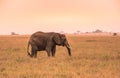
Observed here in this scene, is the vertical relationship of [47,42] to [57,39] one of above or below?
below

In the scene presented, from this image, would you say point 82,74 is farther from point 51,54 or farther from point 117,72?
point 51,54

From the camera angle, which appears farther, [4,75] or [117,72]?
[117,72]

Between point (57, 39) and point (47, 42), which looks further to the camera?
point (47, 42)

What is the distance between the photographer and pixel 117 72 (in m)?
16.1

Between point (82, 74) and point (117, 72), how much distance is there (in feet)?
6.04

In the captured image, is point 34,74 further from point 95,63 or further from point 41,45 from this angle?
point 41,45

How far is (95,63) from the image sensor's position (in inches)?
776

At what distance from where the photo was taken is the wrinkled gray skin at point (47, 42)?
84.6 ft

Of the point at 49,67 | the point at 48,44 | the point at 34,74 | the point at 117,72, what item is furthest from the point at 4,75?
the point at 48,44

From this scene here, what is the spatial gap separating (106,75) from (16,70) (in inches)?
177

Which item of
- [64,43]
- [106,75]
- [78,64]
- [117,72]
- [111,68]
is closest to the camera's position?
[106,75]

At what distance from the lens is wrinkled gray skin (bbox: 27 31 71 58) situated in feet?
84.6

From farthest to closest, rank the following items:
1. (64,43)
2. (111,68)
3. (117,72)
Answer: (64,43), (111,68), (117,72)

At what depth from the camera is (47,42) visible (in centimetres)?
2611
